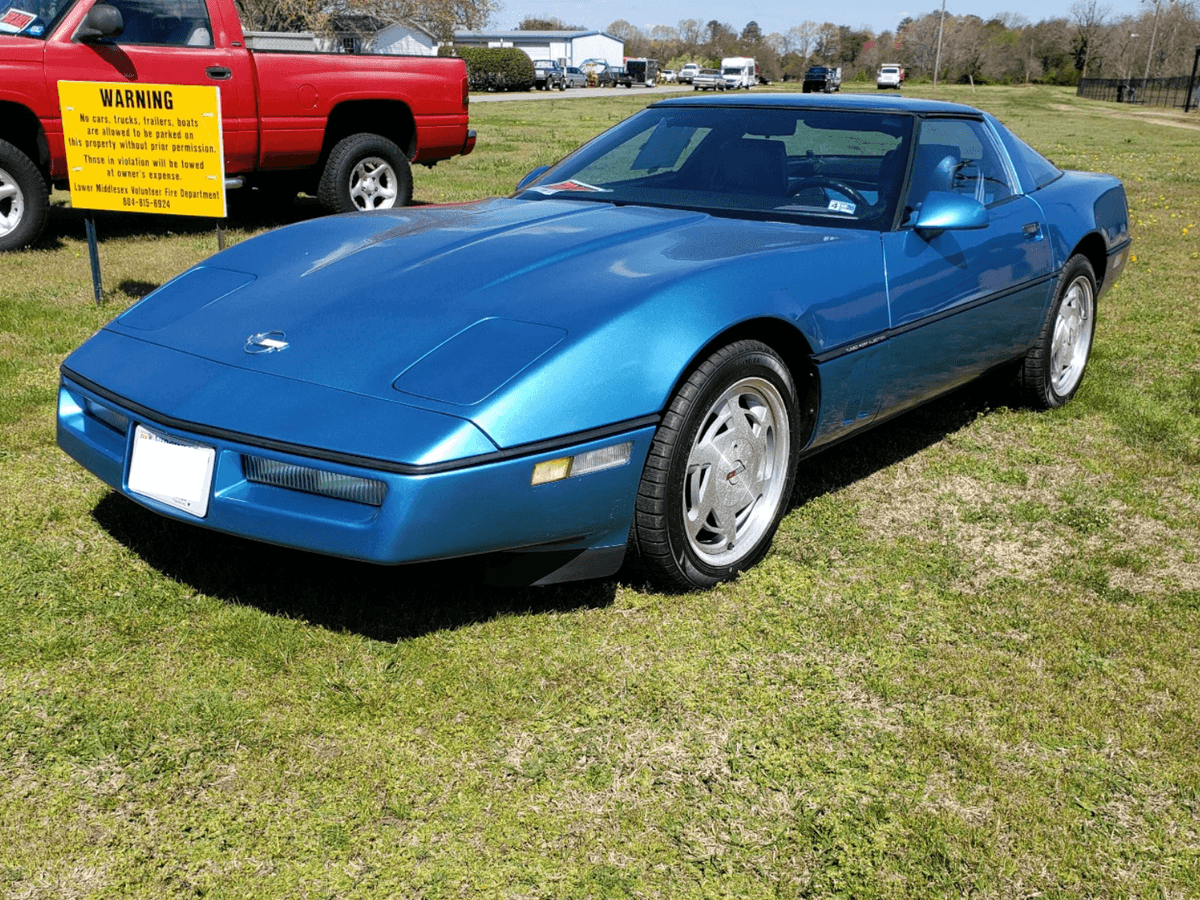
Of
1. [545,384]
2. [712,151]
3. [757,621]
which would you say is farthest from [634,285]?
[712,151]

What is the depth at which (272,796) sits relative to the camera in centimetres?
224

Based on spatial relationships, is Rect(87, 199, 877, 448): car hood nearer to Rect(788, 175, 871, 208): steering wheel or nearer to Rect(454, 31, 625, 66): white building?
Rect(788, 175, 871, 208): steering wheel

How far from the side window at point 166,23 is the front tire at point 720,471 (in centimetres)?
623

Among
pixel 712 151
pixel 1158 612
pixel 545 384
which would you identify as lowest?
pixel 1158 612

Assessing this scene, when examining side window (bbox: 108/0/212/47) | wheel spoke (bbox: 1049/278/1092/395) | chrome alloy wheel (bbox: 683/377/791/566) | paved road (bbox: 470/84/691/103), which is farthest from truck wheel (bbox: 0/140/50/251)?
paved road (bbox: 470/84/691/103)

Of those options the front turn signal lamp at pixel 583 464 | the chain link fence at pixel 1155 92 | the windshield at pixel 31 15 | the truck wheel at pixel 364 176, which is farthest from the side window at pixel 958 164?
the chain link fence at pixel 1155 92

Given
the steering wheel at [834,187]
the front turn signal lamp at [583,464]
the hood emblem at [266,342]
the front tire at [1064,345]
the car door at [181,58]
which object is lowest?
the front tire at [1064,345]

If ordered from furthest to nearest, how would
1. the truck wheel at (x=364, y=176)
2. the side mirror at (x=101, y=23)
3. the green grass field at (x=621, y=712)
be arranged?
the truck wheel at (x=364, y=176) < the side mirror at (x=101, y=23) < the green grass field at (x=621, y=712)

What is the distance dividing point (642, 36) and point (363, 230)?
141m

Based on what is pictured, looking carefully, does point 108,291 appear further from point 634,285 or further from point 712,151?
point 634,285

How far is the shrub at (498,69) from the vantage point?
2010 inches

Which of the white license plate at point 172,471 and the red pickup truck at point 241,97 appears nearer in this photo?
the white license plate at point 172,471

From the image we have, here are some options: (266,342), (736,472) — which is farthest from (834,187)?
(266,342)

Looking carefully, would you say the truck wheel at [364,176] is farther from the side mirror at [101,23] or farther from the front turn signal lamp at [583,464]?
the front turn signal lamp at [583,464]
